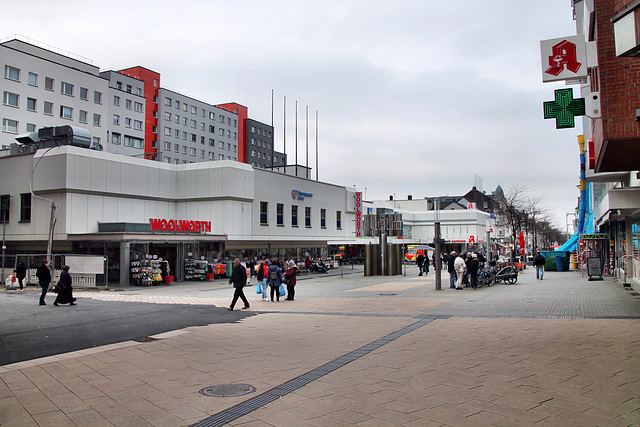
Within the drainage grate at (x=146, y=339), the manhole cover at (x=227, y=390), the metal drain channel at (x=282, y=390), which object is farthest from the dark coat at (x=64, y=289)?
the manhole cover at (x=227, y=390)

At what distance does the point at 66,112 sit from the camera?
5350cm

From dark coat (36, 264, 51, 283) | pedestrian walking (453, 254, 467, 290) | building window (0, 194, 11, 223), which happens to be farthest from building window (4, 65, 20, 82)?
pedestrian walking (453, 254, 467, 290)

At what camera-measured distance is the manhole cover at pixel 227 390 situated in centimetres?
662

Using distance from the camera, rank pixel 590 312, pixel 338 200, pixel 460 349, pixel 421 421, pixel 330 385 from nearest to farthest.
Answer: pixel 421 421, pixel 330 385, pixel 460 349, pixel 590 312, pixel 338 200

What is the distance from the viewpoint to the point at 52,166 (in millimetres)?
28641

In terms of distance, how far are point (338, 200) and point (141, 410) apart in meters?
42.2

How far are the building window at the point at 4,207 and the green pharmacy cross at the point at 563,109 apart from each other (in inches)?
1251

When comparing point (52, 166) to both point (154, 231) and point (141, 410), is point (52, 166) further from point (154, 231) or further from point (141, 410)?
point (141, 410)

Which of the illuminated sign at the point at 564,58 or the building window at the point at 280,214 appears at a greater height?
the illuminated sign at the point at 564,58

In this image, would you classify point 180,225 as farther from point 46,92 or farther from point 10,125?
point 46,92

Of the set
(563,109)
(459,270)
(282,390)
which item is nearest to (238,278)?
(282,390)

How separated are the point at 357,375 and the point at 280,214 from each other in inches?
1275

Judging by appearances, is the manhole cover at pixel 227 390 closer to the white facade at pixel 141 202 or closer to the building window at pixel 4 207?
the white facade at pixel 141 202

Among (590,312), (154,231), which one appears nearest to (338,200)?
(154,231)
